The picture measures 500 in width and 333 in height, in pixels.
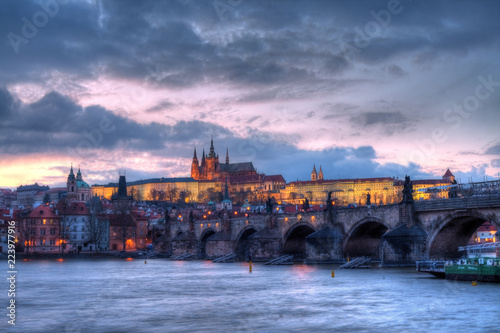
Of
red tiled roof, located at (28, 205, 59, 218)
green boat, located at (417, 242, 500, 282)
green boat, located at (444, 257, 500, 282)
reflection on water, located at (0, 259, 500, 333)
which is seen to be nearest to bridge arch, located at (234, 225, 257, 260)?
red tiled roof, located at (28, 205, 59, 218)

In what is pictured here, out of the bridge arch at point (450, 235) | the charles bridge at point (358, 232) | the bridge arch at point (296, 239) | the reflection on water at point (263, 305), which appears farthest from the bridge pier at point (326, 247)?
the reflection on water at point (263, 305)

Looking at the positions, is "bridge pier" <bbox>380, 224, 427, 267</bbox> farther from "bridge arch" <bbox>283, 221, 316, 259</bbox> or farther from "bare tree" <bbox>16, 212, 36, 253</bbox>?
"bare tree" <bbox>16, 212, 36, 253</bbox>

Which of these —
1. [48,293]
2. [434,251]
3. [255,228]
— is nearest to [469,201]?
[434,251]

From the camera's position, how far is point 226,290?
4616 centimetres

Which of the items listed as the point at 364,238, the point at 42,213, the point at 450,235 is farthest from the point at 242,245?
the point at 450,235

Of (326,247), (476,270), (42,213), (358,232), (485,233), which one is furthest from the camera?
(485,233)

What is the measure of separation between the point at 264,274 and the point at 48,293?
22717 mm

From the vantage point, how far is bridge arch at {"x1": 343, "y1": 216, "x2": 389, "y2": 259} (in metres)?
70.4

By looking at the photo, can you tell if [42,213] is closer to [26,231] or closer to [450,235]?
[26,231]

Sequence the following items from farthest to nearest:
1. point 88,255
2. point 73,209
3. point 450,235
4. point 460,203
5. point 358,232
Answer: point 73,209, point 88,255, point 358,232, point 450,235, point 460,203

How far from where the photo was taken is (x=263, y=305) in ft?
121

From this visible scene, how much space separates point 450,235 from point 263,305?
2772 cm

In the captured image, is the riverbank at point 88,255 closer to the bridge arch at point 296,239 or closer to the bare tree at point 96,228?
the bare tree at point 96,228

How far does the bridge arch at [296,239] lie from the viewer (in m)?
84.9
